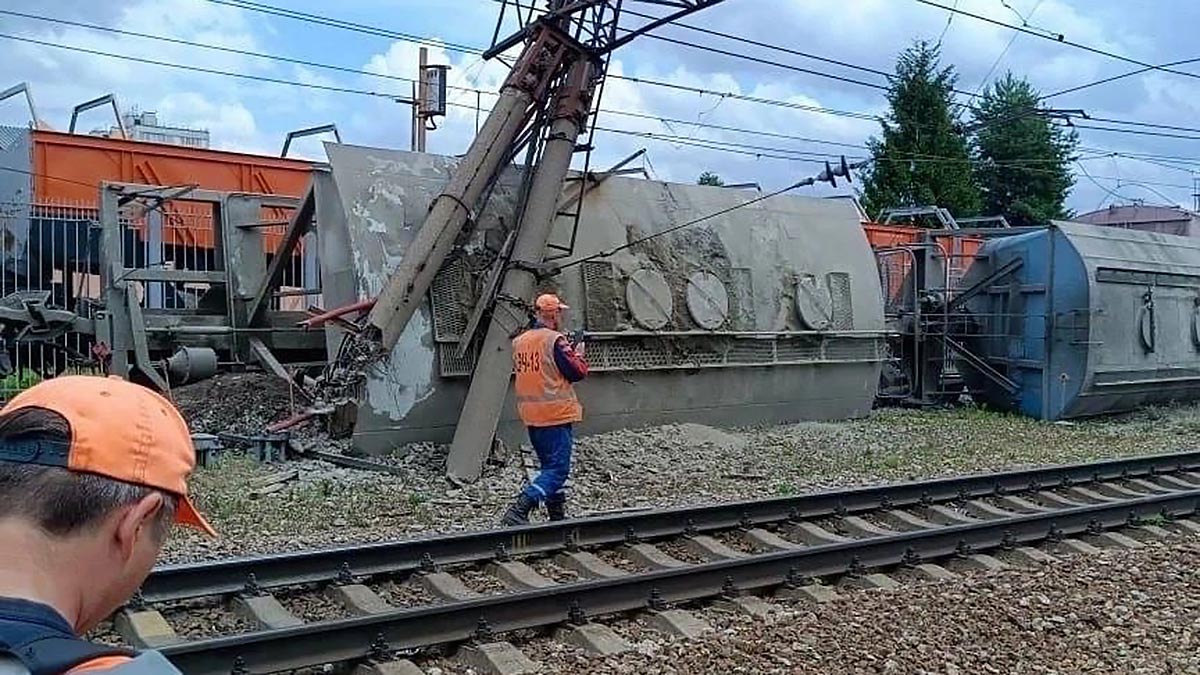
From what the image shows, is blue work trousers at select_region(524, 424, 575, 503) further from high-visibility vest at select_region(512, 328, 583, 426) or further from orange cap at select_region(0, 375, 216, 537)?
orange cap at select_region(0, 375, 216, 537)

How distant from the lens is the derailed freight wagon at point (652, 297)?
11.9 metres

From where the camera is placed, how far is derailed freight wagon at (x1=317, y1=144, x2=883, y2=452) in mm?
11867

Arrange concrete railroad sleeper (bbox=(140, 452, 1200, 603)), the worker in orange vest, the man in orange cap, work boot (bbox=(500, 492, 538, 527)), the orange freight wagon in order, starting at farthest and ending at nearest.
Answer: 1. the orange freight wagon
2. the worker in orange vest
3. work boot (bbox=(500, 492, 538, 527))
4. concrete railroad sleeper (bbox=(140, 452, 1200, 603))
5. the man in orange cap

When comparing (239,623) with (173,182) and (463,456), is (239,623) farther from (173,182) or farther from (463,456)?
(173,182)

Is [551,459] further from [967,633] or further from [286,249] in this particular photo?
[286,249]

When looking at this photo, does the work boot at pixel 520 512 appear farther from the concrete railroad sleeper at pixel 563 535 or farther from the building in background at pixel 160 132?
the building in background at pixel 160 132

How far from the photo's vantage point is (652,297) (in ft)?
44.8

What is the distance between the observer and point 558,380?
854 centimetres

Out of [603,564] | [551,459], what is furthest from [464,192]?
[603,564]

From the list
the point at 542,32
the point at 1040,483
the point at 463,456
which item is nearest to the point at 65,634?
the point at 463,456

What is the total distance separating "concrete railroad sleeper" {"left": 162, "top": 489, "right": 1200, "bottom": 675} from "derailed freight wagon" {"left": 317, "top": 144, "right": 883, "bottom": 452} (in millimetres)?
5258

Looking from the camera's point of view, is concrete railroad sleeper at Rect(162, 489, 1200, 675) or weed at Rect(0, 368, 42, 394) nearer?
concrete railroad sleeper at Rect(162, 489, 1200, 675)

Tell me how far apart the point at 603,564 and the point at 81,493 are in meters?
6.17


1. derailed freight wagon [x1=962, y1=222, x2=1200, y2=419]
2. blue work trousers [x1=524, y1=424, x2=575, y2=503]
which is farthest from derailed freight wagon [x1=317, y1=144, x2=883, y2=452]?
blue work trousers [x1=524, y1=424, x2=575, y2=503]
